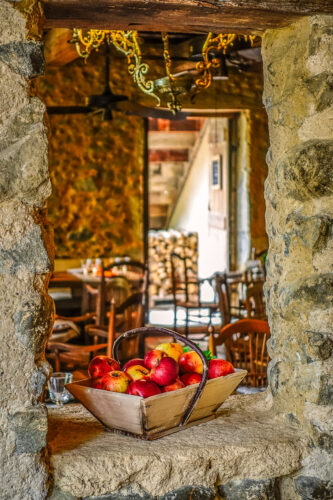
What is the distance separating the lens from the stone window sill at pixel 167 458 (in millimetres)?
1655

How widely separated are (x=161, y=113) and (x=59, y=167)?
7.76 ft

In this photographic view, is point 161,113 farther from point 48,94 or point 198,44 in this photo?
point 48,94

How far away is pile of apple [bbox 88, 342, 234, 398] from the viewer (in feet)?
5.81

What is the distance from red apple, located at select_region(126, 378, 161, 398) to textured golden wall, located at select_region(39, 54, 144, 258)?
5.15 m

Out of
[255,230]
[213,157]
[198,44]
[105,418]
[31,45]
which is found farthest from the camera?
[213,157]

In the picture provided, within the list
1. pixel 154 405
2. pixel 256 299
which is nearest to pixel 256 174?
pixel 256 299

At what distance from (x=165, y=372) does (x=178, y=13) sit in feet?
3.27

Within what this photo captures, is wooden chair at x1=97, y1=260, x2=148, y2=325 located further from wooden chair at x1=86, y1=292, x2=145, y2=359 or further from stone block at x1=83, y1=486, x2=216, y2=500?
stone block at x1=83, y1=486, x2=216, y2=500

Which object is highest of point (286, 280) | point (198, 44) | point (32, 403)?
point (198, 44)

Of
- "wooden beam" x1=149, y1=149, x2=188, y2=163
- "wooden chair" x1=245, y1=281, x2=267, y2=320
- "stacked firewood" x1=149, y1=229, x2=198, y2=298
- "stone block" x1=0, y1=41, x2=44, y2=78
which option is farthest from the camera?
"wooden beam" x1=149, y1=149, x2=188, y2=163

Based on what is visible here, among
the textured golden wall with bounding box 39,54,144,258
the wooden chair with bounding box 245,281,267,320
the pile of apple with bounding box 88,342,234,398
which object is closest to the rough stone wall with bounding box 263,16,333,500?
the pile of apple with bounding box 88,342,234,398

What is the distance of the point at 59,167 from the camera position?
22.4 feet

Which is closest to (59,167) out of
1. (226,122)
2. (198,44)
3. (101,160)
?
(101,160)

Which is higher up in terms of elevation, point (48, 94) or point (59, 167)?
point (48, 94)
